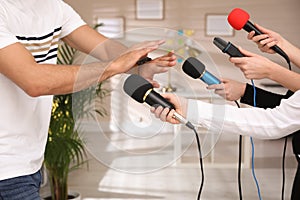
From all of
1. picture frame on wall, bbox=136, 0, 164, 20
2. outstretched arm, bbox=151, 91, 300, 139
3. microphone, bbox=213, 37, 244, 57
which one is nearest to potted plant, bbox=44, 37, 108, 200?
outstretched arm, bbox=151, 91, 300, 139

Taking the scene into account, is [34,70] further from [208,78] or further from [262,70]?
[262,70]

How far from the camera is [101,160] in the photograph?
1222mm

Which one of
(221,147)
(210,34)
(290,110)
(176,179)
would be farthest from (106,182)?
(290,110)

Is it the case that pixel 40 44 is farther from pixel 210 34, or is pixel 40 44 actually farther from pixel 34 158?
pixel 210 34

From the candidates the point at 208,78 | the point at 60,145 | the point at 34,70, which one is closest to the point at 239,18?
the point at 208,78

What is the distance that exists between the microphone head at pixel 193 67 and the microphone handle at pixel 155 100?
0.33ft

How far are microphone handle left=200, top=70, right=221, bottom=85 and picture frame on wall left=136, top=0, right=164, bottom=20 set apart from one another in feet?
14.9

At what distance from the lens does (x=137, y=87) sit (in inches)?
44.8

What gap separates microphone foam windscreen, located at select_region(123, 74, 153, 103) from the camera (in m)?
1.13

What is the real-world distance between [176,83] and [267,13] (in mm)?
4581

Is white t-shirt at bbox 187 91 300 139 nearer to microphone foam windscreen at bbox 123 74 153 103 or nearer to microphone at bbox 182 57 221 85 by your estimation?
microphone at bbox 182 57 221 85

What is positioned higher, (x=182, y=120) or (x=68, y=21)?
(x=68, y=21)

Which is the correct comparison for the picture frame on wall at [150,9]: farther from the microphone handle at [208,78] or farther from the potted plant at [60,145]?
the microphone handle at [208,78]

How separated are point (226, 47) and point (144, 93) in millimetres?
305
